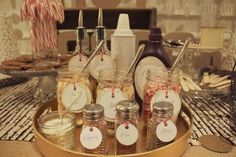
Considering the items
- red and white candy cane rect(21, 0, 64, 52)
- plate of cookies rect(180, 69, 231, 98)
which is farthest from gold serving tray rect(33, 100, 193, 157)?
red and white candy cane rect(21, 0, 64, 52)

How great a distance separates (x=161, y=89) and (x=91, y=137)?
19cm

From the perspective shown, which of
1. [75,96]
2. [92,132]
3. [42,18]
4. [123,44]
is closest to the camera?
[92,132]

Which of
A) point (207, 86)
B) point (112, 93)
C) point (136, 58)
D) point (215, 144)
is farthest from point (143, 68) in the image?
point (207, 86)

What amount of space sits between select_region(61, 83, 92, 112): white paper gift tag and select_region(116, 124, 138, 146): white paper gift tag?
0.14m

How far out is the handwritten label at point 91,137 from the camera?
0.49 m

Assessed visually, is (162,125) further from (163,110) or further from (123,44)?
(123,44)

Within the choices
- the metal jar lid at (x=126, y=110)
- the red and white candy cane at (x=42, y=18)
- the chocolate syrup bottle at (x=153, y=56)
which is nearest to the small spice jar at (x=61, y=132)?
the metal jar lid at (x=126, y=110)

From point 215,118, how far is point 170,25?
152 centimetres

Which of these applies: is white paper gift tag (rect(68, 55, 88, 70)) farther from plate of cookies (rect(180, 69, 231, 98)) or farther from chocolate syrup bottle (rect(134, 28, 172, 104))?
plate of cookies (rect(180, 69, 231, 98))

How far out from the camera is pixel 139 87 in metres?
0.69

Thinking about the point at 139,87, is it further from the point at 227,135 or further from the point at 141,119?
the point at 227,135

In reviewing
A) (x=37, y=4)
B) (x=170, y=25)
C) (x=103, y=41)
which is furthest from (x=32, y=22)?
(x=170, y=25)

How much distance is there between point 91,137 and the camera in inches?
19.3

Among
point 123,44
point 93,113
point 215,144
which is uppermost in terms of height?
point 123,44
